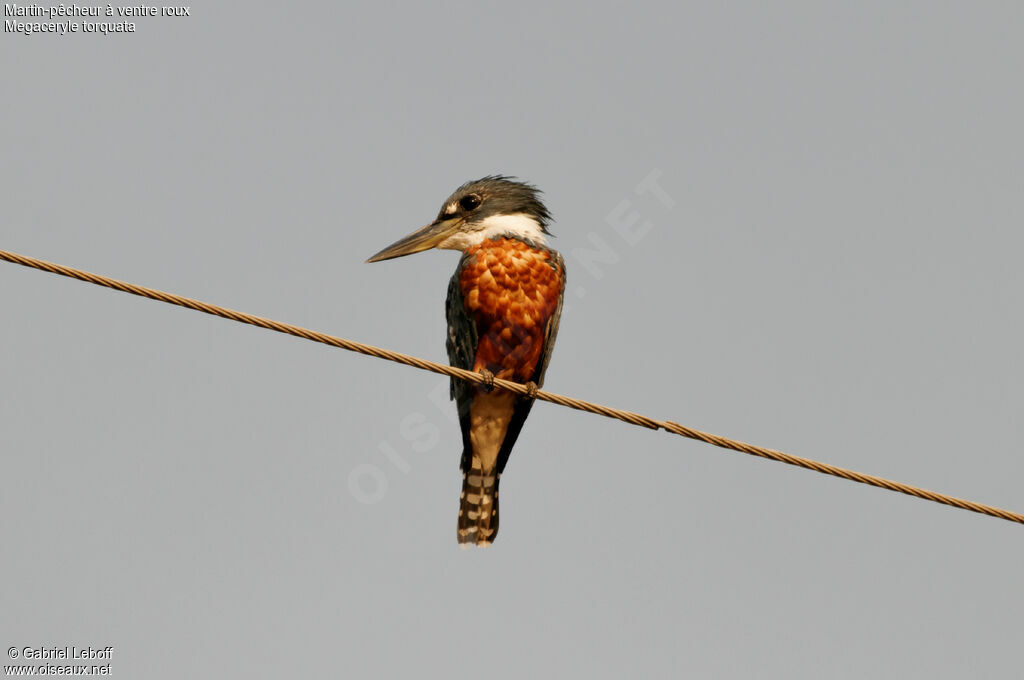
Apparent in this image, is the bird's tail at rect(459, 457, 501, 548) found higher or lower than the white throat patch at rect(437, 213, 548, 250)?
lower

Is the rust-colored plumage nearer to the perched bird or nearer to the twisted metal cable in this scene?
the perched bird

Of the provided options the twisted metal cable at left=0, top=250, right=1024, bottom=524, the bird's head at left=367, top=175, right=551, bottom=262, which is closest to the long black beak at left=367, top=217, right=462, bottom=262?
the bird's head at left=367, top=175, right=551, bottom=262

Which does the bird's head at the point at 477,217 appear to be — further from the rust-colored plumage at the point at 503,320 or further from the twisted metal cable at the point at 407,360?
the twisted metal cable at the point at 407,360

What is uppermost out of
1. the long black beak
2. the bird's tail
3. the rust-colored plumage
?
the long black beak

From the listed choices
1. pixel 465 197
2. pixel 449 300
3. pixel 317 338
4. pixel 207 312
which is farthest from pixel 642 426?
pixel 465 197

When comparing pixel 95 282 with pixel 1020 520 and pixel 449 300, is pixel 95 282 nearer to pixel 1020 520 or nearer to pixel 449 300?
pixel 449 300

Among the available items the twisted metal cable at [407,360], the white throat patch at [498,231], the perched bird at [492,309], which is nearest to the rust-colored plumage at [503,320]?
the perched bird at [492,309]

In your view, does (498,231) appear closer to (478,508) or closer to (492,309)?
(492,309)

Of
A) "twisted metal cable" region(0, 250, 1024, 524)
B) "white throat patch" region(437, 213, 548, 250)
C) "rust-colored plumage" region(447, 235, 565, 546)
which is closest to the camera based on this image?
"twisted metal cable" region(0, 250, 1024, 524)

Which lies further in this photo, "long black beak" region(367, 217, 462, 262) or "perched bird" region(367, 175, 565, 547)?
"long black beak" region(367, 217, 462, 262)

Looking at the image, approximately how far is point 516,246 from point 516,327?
0.60 meters

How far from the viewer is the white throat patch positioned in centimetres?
837

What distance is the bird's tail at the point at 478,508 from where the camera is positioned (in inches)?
345

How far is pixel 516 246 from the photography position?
26.7 feet
